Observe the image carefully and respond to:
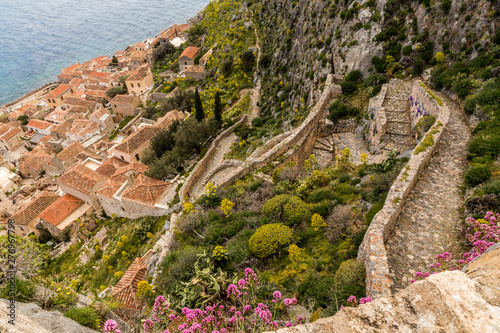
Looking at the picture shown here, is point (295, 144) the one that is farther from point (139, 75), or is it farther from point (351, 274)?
point (139, 75)

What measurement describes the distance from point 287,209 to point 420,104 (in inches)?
482

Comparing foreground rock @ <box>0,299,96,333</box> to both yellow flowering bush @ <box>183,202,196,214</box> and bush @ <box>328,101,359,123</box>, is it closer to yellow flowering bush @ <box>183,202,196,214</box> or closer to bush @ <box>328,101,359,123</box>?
yellow flowering bush @ <box>183,202,196,214</box>

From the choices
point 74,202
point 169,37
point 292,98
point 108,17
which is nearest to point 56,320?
point 74,202

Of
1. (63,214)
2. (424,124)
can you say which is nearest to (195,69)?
(63,214)

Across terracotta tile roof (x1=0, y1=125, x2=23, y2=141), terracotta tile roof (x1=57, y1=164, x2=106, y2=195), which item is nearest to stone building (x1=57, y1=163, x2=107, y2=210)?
terracotta tile roof (x1=57, y1=164, x2=106, y2=195)

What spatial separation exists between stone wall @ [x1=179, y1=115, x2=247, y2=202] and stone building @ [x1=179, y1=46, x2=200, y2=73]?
110ft

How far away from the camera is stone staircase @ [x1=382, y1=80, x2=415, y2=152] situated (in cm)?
1666

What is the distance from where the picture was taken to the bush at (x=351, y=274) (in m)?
8.74

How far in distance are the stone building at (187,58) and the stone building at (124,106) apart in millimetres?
13862

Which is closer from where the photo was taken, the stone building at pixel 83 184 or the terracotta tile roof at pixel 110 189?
the terracotta tile roof at pixel 110 189

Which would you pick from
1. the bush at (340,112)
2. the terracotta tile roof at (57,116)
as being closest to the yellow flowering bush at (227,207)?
the bush at (340,112)

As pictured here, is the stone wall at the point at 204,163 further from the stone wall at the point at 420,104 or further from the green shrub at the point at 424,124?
the stone wall at the point at 420,104

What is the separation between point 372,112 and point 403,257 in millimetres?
12919

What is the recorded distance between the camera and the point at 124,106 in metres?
51.5
